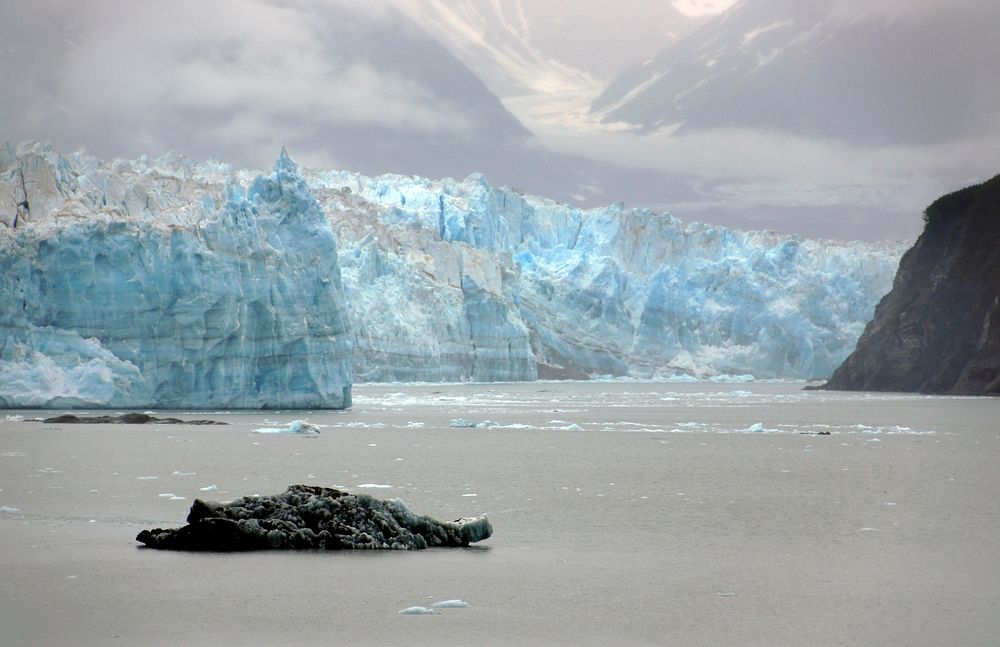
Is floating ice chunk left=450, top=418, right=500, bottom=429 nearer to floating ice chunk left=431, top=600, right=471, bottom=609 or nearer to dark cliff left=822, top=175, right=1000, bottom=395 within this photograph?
floating ice chunk left=431, top=600, right=471, bottom=609

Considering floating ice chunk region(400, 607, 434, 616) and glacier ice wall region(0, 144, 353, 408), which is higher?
glacier ice wall region(0, 144, 353, 408)

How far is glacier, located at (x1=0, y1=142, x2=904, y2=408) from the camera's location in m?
38.2

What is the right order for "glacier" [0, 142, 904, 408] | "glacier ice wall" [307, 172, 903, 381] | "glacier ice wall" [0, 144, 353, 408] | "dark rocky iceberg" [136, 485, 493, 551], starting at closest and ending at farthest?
"dark rocky iceberg" [136, 485, 493, 551]
"glacier ice wall" [0, 144, 353, 408]
"glacier" [0, 142, 904, 408]
"glacier ice wall" [307, 172, 903, 381]

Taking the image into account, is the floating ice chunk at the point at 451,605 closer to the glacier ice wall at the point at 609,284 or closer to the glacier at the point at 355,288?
the glacier at the point at 355,288

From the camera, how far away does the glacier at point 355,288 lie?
38156 mm

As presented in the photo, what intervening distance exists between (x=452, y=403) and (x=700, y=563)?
143 feet

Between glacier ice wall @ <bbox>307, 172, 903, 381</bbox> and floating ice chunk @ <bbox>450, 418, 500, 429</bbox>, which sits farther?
glacier ice wall @ <bbox>307, 172, 903, 381</bbox>

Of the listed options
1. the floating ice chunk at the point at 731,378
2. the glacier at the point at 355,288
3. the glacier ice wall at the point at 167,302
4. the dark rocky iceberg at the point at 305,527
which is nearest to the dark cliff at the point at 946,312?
the glacier at the point at 355,288

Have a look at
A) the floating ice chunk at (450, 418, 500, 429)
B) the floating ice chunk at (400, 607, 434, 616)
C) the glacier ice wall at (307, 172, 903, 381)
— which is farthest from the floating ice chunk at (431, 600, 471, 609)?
the glacier ice wall at (307, 172, 903, 381)

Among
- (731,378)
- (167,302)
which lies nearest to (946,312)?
(731,378)

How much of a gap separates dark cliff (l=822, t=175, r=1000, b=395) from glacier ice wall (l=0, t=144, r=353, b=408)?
3639 centimetres

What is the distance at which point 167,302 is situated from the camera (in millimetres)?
39094

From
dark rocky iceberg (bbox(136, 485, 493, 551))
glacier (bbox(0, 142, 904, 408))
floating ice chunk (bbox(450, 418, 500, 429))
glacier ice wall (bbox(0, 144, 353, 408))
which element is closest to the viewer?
dark rocky iceberg (bbox(136, 485, 493, 551))

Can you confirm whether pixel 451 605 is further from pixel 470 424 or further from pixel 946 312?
pixel 946 312
